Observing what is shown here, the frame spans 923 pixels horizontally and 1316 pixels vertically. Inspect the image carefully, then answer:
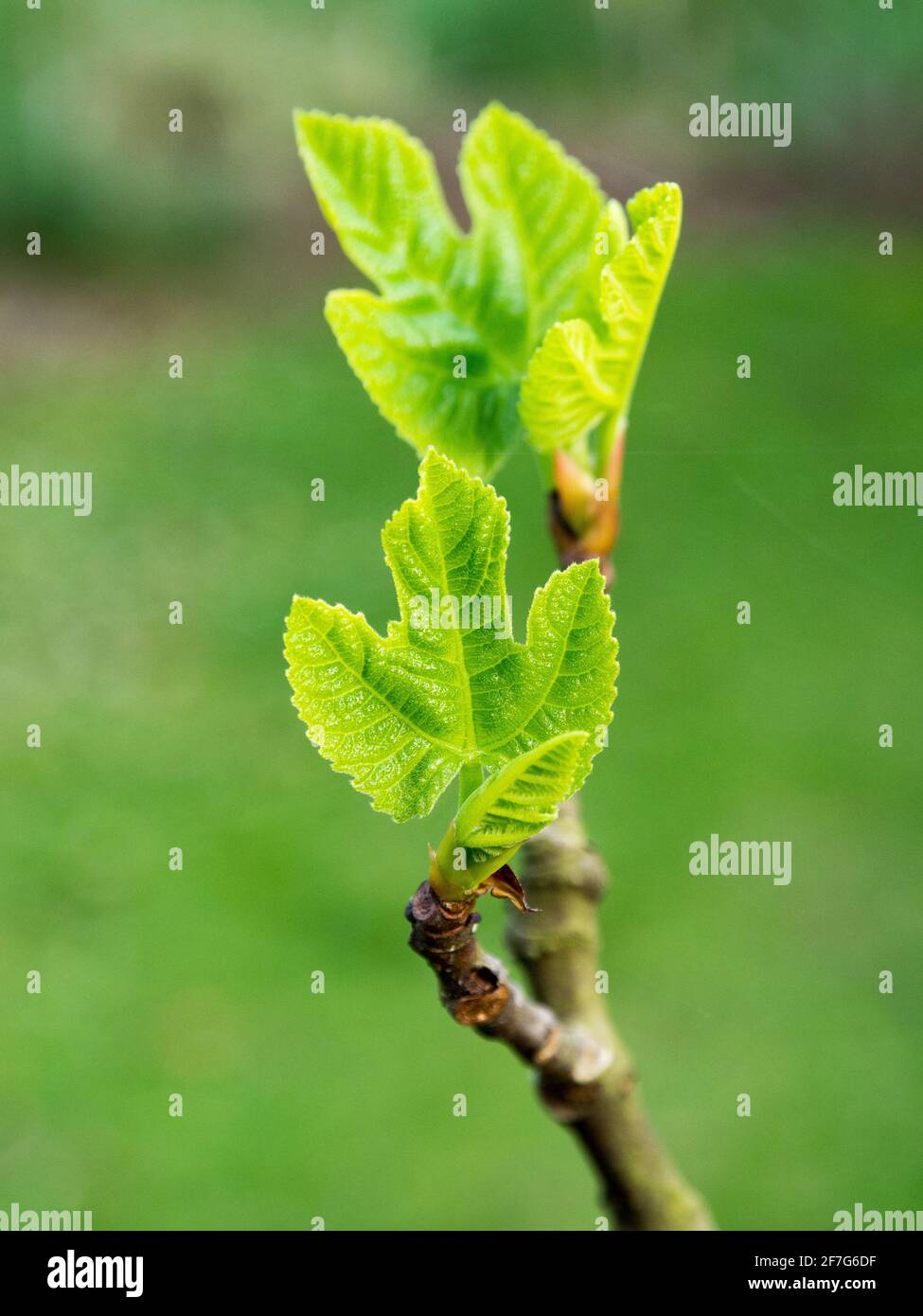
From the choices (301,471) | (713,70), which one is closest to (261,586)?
(301,471)

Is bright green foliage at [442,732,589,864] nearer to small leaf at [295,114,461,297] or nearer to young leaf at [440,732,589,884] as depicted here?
young leaf at [440,732,589,884]

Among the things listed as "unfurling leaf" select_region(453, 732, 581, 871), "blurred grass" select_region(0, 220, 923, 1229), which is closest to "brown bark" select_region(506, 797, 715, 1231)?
"unfurling leaf" select_region(453, 732, 581, 871)

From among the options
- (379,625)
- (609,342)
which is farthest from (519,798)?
(379,625)

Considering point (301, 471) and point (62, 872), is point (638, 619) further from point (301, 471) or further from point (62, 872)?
point (62, 872)

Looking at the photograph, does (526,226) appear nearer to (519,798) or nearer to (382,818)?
(519,798)

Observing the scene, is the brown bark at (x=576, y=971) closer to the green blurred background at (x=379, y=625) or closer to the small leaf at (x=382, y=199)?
the small leaf at (x=382, y=199)

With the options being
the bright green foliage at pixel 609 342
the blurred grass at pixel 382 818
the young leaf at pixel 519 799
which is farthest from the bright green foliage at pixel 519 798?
the blurred grass at pixel 382 818
